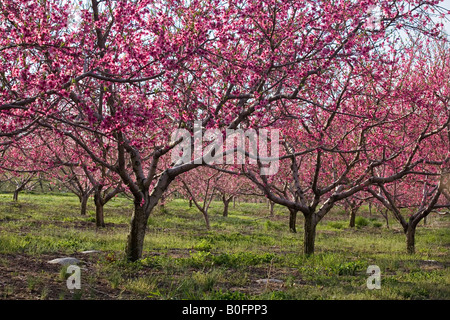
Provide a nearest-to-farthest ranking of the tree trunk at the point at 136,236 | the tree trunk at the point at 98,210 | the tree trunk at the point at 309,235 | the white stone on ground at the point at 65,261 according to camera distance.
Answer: the white stone on ground at the point at 65,261 → the tree trunk at the point at 136,236 → the tree trunk at the point at 309,235 → the tree trunk at the point at 98,210

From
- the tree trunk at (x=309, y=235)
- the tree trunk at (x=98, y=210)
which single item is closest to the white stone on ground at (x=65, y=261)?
the tree trunk at (x=309, y=235)

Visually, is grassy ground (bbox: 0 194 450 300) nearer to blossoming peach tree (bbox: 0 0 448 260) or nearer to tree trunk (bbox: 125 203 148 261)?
tree trunk (bbox: 125 203 148 261)

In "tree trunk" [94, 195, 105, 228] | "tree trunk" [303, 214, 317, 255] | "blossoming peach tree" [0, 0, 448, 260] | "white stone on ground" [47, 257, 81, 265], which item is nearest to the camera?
"blossoming peach tree" [0, 0, 448, 260]

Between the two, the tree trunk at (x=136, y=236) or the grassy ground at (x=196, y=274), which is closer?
the grassy ground at (x=196, y=274)

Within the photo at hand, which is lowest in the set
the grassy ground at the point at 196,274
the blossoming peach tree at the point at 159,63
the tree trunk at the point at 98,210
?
the grassy ground at the point at 196,274

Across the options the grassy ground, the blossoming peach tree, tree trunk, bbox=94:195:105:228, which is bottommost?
the grassy ground

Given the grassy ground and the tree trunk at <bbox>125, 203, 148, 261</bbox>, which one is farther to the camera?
the tree trunk at <bbox>125, 203, 148, 261</bbox>

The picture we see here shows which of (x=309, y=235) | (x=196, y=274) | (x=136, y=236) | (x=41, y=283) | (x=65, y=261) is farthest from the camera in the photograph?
(x=309, y=235)

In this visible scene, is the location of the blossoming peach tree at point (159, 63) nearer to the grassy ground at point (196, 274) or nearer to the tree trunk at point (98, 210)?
the grassy ground at point (196, 274)

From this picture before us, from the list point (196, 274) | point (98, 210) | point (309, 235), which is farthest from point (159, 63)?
point (98, 210)

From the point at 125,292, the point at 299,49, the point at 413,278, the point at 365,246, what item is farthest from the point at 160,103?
the point at 365,246

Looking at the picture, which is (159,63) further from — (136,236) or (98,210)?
(98,210)

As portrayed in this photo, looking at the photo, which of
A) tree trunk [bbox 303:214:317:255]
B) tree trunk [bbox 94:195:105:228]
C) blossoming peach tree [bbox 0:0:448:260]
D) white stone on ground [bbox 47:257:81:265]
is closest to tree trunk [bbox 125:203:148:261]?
blossoming peach tree [bbox 0:0:448:260]
